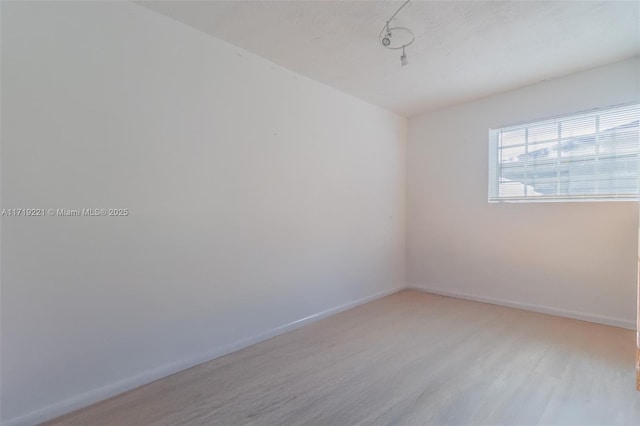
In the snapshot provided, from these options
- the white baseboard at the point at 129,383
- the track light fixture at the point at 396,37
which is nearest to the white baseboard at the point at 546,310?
the white baseboard at the point at 129,383

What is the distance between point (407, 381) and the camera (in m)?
2.03

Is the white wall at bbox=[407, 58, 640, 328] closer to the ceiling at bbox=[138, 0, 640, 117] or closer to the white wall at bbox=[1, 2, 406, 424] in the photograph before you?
the ceiling at bbox=[138, 0, 640, 117]

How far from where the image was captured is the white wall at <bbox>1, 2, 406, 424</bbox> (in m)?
1.64

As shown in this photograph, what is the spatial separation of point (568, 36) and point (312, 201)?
2.58 metres

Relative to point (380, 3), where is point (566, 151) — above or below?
below

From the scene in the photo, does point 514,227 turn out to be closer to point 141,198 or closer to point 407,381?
point 407,381

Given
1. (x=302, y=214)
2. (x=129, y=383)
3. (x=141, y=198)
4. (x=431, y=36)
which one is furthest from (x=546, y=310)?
(x=141, y=198)

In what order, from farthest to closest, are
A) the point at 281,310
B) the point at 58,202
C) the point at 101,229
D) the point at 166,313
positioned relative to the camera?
1. the point at 281,310
2. the point at 166,313
3. the point at 101,229
4. the point at 58,202

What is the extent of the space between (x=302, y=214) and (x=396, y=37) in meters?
1.76

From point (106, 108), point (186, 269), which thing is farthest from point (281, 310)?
point (106, 108)

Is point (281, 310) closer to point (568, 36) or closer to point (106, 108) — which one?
point (106, 108)

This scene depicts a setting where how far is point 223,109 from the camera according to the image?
8.02ft

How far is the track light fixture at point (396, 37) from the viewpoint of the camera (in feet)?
7.46

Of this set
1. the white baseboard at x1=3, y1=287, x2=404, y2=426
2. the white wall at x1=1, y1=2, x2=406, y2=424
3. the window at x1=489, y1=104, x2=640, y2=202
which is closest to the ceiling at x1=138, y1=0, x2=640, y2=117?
the white wall at x1=1, y1=2, x2=406, y2=424
